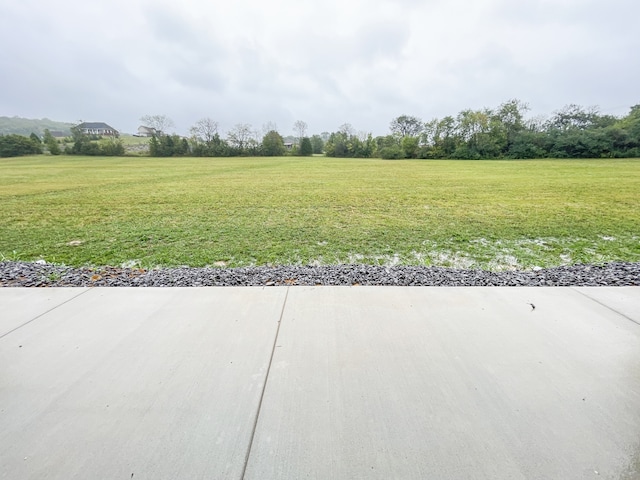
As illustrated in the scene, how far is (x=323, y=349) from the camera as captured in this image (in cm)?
197

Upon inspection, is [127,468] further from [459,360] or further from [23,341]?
[459,360]

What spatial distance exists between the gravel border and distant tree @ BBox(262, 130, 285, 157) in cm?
4732

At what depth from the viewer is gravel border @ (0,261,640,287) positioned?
307cm

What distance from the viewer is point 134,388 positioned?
164 centimetres

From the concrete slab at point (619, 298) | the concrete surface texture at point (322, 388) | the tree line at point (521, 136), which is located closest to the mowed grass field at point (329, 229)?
the concrete slab at point (619, 298)

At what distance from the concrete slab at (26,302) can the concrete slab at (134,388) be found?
14 centimetres

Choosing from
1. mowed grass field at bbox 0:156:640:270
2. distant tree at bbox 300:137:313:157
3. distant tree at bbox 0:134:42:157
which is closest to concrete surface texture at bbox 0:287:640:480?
mowed grass field at bbox 0:156:640:270

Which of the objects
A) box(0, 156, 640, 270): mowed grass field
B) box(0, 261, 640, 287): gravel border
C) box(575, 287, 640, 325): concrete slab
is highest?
box(575, 287, 640, 325): concrete slab

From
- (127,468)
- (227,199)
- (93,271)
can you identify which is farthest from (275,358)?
(227,199)

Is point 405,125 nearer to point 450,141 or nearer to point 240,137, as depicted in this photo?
point 450,141

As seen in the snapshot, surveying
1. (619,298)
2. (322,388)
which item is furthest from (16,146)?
(619,298)

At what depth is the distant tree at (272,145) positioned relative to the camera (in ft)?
157

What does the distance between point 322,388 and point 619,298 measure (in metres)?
2.92

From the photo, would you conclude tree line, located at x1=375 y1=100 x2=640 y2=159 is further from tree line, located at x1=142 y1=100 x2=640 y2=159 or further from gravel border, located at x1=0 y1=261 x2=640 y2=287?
gravel border, located at x1=0 y1=261 x2=640 y2=287
